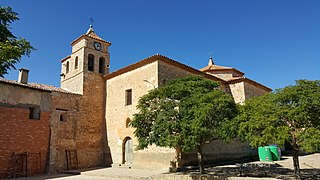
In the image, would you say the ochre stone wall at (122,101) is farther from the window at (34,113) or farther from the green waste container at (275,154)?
the green waste container at (275,154)

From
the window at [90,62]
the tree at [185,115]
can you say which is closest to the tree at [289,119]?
the tree at [185,115]

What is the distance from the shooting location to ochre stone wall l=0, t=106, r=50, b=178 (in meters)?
13.6

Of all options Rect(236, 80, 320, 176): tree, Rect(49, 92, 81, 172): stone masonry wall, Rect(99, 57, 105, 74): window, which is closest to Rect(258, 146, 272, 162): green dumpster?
Rect(236, 80, 320, 176): tree

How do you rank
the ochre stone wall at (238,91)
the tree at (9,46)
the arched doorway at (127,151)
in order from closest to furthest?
the tree at (9,46) < the arched doorway at (127,151) < the ochre stone wall at (238,91)

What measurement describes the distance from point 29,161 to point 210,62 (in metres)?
19.6

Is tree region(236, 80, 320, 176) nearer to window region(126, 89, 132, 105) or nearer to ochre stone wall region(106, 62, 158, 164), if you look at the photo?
ochre stone wall region(106, 62, 158, 164)

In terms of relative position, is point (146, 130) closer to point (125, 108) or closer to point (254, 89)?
point (125, 108)

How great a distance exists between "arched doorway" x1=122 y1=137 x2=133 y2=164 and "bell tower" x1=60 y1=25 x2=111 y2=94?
4.93 m

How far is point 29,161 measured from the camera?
14.6m

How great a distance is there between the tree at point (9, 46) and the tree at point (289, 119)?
823 cm

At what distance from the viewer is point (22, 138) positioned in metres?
14.4

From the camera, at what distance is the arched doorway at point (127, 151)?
17.0 metres

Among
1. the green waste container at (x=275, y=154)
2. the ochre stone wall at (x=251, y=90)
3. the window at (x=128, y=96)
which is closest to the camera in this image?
the window at (x=128, y=96)

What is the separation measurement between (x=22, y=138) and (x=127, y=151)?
6.47 metres
